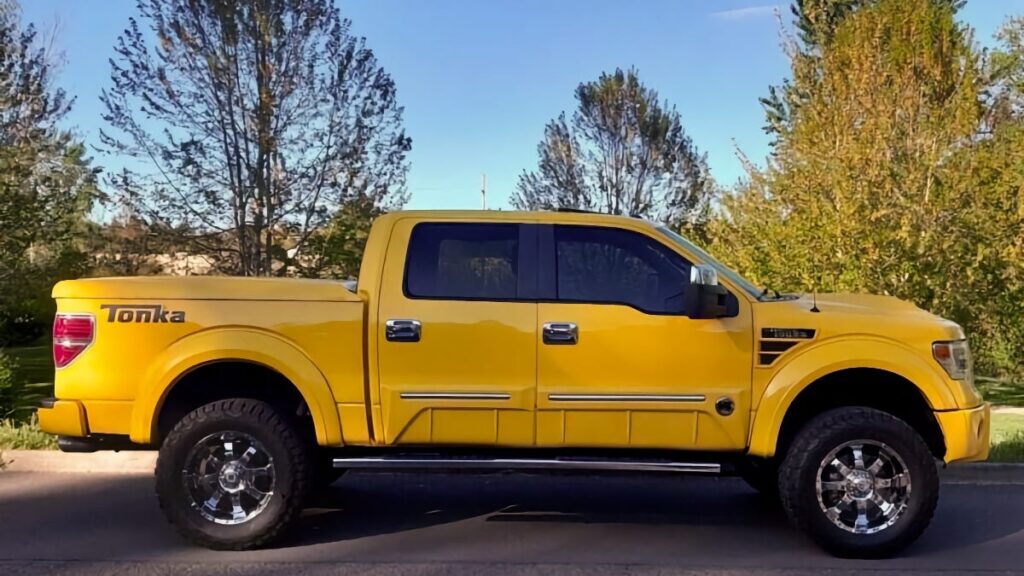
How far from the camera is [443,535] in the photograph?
5.73 m

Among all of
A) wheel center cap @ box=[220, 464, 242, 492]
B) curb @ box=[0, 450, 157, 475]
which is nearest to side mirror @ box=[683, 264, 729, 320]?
wheel center cap @ box=[220, 464, 242, 492]

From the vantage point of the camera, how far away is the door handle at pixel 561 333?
208 inches

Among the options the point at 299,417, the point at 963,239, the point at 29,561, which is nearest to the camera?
the point at 29,561

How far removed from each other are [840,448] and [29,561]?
4.82 meters

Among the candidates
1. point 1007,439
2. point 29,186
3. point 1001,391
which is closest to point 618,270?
point 1007,439

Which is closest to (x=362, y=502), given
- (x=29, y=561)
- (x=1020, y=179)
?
(x=29, y=561)

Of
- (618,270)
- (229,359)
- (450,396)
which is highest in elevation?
(618,270)

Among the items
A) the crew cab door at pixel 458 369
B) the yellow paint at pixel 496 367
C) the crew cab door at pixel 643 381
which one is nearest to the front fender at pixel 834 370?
the yellow paint at pixel 496 367

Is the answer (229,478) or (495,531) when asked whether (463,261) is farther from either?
(229,478)

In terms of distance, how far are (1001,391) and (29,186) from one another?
17269mm

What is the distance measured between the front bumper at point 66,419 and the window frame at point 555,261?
288cm

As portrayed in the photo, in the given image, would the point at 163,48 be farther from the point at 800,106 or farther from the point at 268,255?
the point at 800,106

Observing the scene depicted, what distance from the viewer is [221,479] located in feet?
17.4

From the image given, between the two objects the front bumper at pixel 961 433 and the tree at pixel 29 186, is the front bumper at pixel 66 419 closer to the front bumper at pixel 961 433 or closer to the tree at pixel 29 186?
the front bumper at pixel 961 433
